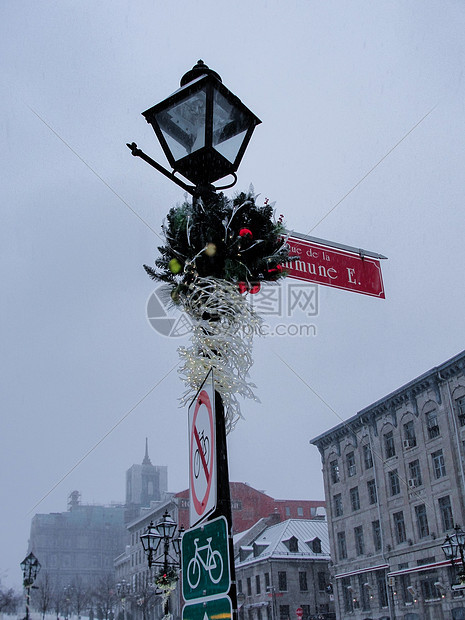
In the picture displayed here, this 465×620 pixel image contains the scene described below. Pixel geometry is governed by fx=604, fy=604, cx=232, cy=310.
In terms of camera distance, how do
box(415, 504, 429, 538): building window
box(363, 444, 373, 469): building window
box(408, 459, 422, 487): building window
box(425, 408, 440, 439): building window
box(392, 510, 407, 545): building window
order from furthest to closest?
box(363, 444, 373, 469): building window < box(392, 510, 407, 545): building window < box(408, 459, 422, 487): building window < box(425, 408, 440, 439): building window < box(415, 504, 429, 538): building window

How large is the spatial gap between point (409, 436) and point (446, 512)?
555cm

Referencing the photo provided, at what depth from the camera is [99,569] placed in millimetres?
124625

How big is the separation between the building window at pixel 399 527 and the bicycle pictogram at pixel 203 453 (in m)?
37.7

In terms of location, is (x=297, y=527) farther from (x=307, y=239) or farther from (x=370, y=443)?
(x=307, y=239)

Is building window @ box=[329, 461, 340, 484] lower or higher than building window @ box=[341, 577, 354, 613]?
higher

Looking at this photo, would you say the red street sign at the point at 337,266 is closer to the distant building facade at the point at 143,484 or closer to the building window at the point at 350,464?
the building window at the point at 350,464

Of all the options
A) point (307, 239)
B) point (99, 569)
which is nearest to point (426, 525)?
point (307, 239)

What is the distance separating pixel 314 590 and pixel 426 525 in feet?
56.8

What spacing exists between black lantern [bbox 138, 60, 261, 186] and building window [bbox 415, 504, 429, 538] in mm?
35672

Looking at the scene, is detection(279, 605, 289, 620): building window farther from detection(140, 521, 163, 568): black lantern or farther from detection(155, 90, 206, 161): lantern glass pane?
detection(155, 90, 206, 161): lantern glass pane

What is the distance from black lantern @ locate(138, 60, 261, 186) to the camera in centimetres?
399

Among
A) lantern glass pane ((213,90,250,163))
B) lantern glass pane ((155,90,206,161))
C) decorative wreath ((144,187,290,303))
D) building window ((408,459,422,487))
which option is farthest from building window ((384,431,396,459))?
lantern glass pane ((155,90,206,161))

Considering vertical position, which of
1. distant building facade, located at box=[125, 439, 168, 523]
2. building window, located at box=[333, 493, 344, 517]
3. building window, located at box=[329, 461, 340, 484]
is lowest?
building window, located at box=[333, 493, 344, 517]

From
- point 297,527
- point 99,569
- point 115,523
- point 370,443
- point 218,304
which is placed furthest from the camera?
point 115,523
